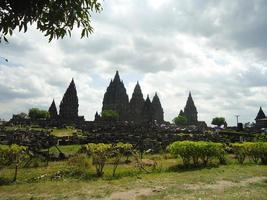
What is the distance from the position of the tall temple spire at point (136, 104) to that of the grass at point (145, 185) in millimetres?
78478

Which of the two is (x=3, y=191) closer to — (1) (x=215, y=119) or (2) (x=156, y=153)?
(2) (x=156, y=153)

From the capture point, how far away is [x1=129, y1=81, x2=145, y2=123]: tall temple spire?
94.7 metres

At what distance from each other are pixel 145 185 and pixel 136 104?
83.5 metres

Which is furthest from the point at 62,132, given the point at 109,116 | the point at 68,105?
the point at 109,116

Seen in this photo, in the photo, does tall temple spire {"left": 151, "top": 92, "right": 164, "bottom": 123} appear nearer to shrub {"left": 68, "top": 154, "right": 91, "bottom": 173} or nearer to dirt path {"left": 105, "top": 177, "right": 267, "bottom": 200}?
shrub {"left": 68, "top": 154, "right": 91, "bottom": 173}

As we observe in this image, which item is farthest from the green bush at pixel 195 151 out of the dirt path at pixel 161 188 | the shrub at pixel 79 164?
the shrub at pixel 79 164

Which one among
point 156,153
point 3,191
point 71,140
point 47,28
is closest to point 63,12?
point 47,28

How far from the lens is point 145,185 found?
11.9 m

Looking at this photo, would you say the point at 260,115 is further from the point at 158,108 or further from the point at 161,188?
the point at 161,188

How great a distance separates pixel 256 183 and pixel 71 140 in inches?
852

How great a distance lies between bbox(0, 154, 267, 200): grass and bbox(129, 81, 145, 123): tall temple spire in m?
78.5

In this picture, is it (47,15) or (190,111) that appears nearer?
(47,15)

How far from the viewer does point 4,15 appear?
5074 millimetres

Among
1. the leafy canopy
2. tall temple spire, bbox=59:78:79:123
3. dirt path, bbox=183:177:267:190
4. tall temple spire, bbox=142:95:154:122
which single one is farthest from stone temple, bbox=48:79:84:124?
dirt path, bbox=183:177:267:190
